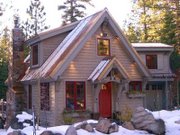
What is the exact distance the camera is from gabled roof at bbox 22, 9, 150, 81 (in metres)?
19.3

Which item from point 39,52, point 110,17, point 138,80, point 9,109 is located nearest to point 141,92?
→ point 138,80

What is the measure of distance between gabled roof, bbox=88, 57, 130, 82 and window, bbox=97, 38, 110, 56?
2.83ft

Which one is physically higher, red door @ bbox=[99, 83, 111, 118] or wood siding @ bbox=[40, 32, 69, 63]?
wood siding @ bbox=[40, 32, 69, 63]

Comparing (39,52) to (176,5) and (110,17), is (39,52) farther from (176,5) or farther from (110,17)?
(176,5)

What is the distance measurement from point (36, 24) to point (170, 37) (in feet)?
71.2

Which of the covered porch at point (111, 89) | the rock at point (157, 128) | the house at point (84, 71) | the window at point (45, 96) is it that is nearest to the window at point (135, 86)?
the house at point (84, 71)

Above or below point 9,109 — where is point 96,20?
above

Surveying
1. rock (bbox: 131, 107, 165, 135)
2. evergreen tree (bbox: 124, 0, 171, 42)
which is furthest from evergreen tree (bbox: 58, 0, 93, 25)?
rock (bbox: 131, 107, 165, 135)

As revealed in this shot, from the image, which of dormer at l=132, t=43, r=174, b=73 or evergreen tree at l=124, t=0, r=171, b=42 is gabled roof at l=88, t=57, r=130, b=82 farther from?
evergreen tree at l=124, t=0, r=171, b=42

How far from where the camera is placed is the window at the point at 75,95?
20031 mm

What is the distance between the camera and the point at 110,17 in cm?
2119

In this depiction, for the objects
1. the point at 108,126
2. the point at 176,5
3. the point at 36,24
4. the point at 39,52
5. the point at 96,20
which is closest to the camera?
the point at 108,126

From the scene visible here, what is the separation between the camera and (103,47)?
71.5 ft

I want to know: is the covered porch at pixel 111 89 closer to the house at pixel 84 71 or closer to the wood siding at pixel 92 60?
the house at pixel 84 71
